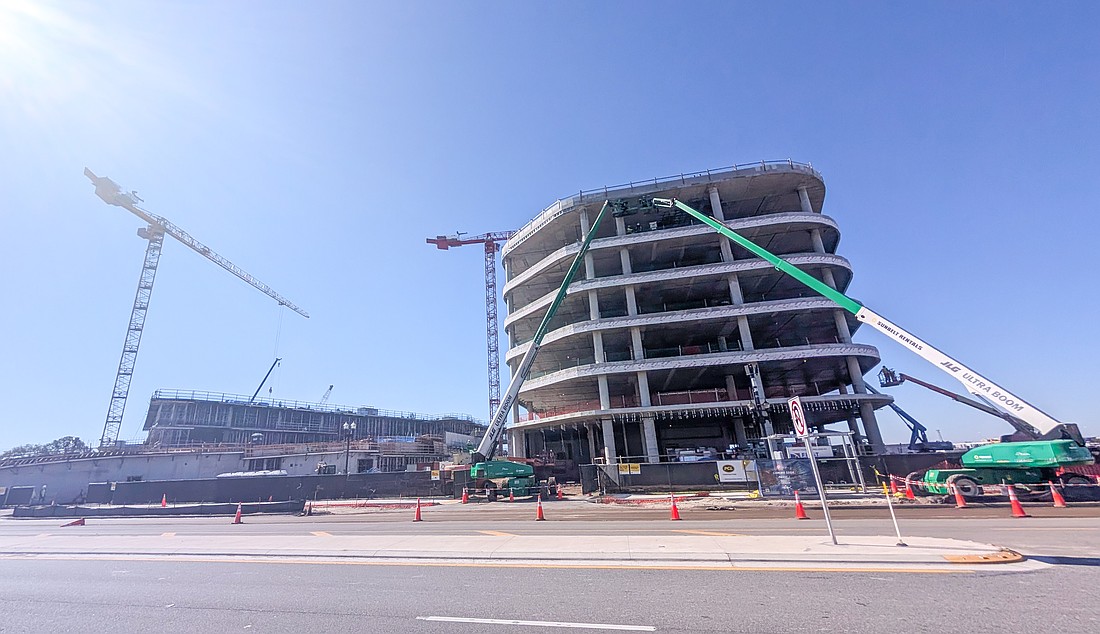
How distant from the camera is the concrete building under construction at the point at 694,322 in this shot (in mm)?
38156

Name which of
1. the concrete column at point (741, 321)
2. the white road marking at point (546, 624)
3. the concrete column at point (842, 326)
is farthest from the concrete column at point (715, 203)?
the white road marking at point (546, 624)

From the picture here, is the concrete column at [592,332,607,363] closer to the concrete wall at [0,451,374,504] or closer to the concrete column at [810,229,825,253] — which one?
the concrete column at [810,229,825,253]

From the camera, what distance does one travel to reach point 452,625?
5.49 m

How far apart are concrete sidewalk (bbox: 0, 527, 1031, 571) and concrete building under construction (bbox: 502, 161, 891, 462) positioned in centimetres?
2362

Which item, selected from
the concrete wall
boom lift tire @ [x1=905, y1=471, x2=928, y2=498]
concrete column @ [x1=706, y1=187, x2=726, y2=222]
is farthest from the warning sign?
the concrete wall

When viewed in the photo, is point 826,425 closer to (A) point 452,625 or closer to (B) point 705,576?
(B) point 705,576

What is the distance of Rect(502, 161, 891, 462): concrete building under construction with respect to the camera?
3816 centimetres

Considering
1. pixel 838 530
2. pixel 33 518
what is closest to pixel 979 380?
pixel 838 530

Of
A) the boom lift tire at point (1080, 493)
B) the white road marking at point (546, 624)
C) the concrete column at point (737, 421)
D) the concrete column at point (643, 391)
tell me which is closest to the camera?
the white road marking at point (546, 624)

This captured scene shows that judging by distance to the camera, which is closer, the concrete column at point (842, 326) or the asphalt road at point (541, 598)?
the asphalt road at point (541, 598)

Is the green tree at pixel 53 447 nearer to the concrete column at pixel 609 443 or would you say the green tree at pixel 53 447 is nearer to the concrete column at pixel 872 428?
the concrete column at pixel 609 443

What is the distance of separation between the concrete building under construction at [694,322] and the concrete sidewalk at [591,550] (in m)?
23.6

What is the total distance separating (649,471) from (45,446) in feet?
329

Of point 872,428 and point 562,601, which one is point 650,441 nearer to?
point 872,428
